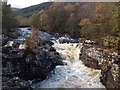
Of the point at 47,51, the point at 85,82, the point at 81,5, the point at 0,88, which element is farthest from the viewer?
the point at 81,5

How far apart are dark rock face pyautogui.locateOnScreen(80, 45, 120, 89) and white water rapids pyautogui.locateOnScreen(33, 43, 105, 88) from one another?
28 cm

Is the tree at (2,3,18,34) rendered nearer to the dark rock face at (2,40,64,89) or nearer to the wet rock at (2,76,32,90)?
the dark rock face at (2,40,64,89)

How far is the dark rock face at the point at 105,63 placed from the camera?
9370mm

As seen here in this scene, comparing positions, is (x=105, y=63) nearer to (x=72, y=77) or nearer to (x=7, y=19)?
(x=72, y=77)

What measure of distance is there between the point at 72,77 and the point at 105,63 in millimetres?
1429

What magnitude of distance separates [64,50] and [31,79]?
→ 151 inches

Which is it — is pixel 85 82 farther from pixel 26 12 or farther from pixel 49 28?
pixel 26 12

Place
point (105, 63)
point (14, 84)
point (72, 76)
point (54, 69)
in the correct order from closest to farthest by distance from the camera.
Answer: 1. point (14, 84)
2. point (105, 63)
3. point (72, 76)
4. point (54, 69)

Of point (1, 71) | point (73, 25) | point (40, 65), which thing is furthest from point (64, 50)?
point (73, 25)

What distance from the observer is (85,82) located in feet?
34.0

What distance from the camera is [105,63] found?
10453mm

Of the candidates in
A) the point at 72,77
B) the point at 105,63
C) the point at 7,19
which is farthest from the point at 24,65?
the point at 7,19

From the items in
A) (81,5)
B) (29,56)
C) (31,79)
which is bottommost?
(31,79)

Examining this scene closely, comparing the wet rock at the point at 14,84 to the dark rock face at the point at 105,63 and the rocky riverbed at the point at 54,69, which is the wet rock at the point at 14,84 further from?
the dark rock face at the point at 105,63
